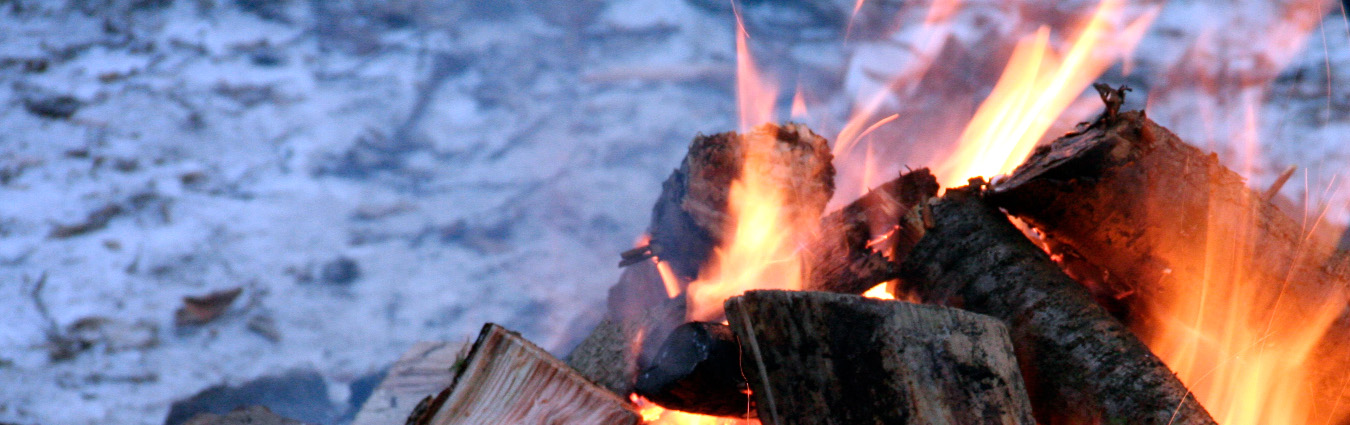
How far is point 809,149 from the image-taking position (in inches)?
96.0

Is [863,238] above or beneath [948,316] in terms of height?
above

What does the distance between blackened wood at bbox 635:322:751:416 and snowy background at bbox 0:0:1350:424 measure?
251 centimetres

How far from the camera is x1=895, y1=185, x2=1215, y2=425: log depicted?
1.49m

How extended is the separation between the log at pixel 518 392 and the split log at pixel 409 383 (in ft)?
4.45

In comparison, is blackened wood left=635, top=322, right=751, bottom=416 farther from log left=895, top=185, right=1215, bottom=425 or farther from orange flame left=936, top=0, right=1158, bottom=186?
orange flame left=936, top=0, right=1158, bottom=186

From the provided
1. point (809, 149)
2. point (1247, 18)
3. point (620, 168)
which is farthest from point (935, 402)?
point (1247, 18)

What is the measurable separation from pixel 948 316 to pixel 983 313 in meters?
0.47

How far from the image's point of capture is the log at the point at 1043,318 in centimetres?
149

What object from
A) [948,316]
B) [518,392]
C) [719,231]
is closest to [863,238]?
[719,231]

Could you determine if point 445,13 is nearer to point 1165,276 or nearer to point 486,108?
point 486,108

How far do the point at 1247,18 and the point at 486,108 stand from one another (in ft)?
16.4

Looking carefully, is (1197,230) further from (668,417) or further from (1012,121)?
(668,417)

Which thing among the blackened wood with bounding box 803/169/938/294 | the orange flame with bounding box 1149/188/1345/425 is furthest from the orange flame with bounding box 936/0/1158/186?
the orange flame with bounding box 1149/188/1345/425

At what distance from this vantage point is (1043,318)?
5.50ft
